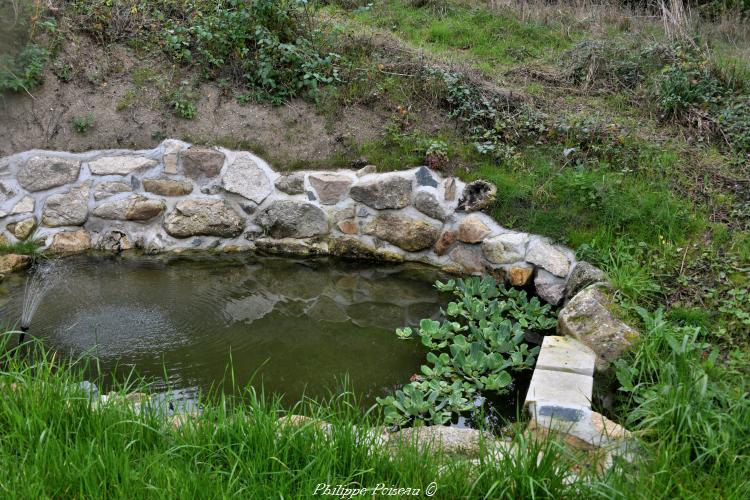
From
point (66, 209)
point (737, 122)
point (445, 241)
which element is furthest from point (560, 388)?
point (66, 209)

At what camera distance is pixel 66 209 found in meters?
5.33

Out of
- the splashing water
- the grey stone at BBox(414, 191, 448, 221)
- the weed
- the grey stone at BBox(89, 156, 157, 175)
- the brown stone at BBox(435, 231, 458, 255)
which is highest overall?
the weed

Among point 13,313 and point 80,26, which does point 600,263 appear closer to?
point 13,313

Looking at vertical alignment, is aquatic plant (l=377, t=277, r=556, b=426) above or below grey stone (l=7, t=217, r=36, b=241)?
below

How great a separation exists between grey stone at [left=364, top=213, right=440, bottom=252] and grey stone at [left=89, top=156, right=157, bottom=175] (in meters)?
2.02

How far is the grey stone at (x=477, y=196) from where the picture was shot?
5.18m

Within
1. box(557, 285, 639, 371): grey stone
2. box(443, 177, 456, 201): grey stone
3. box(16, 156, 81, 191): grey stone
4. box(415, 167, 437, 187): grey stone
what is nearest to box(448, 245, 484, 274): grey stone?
box(443, 177, 456, 201): grey stone

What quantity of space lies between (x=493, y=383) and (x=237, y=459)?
177 centimetres

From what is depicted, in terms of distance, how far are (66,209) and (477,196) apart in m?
3.41

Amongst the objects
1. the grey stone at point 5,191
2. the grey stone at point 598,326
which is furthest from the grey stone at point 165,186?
the grey stone at point 598,326

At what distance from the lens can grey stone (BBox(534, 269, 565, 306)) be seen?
4.63 metres

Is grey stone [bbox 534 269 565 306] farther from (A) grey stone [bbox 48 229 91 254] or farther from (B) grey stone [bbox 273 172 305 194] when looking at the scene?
(A) grey stone [bbox 48 229 91 254]

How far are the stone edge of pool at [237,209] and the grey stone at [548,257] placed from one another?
0.48 feet

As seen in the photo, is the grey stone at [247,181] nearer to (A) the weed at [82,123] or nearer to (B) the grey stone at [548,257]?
(A) the weed at [82,123]
